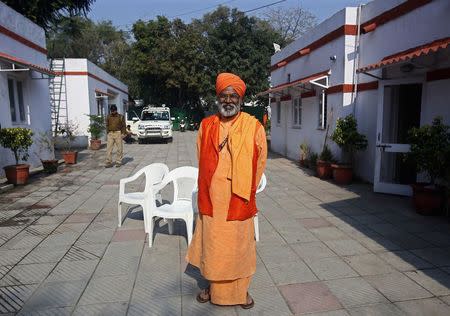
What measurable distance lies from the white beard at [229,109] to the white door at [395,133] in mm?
4870

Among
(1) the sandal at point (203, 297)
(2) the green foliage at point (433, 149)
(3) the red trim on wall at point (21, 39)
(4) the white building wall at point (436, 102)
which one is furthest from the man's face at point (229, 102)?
(3) the red trim on wall at point (21, 39)

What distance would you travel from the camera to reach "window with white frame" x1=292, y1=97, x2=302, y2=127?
12227 mm

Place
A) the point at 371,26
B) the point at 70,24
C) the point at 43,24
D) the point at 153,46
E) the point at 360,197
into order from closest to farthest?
the point at 360,197, the point at 371,26, the point at 43,24, the point at 70,24, the point at 153,46

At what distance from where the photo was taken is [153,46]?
30.8 metres

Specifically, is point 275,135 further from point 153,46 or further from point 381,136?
point 153,46

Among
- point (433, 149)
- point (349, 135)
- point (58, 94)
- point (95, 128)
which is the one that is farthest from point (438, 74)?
point (58, 94)

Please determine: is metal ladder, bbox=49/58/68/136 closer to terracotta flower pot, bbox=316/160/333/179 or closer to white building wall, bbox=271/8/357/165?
white building wall, bbox=271/8/357/165

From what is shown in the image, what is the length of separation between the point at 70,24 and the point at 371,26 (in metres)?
16.5

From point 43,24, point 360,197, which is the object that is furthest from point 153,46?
point 360,197

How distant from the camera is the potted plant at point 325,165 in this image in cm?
859

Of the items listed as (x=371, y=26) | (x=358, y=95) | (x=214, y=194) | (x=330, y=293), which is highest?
(x=371, y=26)

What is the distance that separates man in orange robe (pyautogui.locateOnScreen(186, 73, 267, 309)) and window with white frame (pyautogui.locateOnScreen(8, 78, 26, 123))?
814cm

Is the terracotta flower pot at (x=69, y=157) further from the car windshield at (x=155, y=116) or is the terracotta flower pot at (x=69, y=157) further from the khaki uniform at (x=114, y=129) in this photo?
the car windshield at (x=155, y=116)

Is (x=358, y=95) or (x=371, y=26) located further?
(x=358, y=95)
